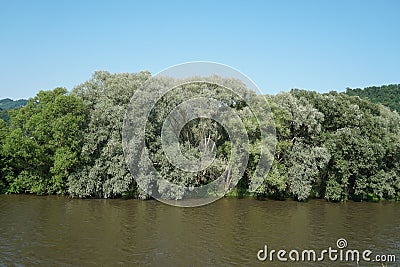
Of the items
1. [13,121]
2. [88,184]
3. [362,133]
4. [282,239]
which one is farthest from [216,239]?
[13,121]

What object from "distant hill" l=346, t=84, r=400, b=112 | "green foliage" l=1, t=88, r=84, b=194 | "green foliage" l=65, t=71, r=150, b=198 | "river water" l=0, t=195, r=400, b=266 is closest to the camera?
"river water" l=0, t=195, r=400, b=266

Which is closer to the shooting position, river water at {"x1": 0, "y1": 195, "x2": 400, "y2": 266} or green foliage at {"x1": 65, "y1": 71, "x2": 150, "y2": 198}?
river water at {"x1": 0, "y1": 195, "x2": 400, "y2": 266}

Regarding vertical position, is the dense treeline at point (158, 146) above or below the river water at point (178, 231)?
above

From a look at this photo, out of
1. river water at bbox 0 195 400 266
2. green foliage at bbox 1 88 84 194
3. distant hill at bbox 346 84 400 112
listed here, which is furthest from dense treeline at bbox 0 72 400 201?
distant hill at bbox 346 84 400 112

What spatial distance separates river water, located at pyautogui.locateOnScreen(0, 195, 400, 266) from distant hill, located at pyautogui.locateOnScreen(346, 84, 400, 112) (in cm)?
4842

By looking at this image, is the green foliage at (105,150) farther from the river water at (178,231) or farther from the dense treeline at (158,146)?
the river water at (178,231)

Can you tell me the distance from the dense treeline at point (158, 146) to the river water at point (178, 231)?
1.92m

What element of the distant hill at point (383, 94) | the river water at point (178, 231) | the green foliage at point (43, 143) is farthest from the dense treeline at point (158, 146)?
the distant hill at point (383, 94)

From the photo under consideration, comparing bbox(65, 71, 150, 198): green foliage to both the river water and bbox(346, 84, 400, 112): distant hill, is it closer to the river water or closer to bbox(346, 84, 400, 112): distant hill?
the river water

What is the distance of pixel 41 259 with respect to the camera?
16.7 metres

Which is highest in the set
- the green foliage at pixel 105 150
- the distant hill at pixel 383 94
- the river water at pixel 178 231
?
the distant hill at pixel 383 94

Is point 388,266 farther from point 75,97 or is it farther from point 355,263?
point 75,97

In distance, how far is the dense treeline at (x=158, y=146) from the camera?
30516 mm

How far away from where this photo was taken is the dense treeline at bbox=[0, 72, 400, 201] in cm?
3052
